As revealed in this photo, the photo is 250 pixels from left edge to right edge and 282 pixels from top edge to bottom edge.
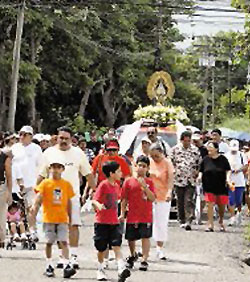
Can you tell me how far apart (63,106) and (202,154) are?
37357 mm

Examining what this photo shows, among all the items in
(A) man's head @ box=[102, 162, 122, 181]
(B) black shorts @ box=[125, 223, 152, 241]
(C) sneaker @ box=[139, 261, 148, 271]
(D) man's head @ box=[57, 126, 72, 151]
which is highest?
(D) man's head @ box=[57, 126, 72, 151]

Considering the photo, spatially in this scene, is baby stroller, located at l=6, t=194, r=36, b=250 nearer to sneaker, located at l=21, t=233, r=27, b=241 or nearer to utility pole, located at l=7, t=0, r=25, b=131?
A: sneaker, located at l=21, t=233, r=27, b=241

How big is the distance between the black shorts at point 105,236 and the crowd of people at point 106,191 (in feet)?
0.04

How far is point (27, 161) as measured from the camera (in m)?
16.1

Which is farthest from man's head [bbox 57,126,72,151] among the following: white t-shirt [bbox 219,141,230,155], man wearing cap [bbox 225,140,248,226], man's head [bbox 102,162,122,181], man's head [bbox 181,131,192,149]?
white t-shirt [bbox 219,141,230,155]

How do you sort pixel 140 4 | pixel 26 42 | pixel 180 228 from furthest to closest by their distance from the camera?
pixel 140 4, pixel 26 42, pixel 180 228

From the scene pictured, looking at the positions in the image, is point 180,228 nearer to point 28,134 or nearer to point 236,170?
point 236,170

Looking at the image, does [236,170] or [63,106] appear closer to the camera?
[236,170]

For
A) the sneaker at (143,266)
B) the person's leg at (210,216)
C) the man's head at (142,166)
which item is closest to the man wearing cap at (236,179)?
the person's leg at (210,216)

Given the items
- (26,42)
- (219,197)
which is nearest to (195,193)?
(219,197)

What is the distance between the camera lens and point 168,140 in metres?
22.4

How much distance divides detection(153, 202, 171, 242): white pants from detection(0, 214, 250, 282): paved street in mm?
381

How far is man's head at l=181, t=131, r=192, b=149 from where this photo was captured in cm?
1893

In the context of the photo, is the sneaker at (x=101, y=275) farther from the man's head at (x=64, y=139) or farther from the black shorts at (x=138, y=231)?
the man's head at (x=64, y=139)
